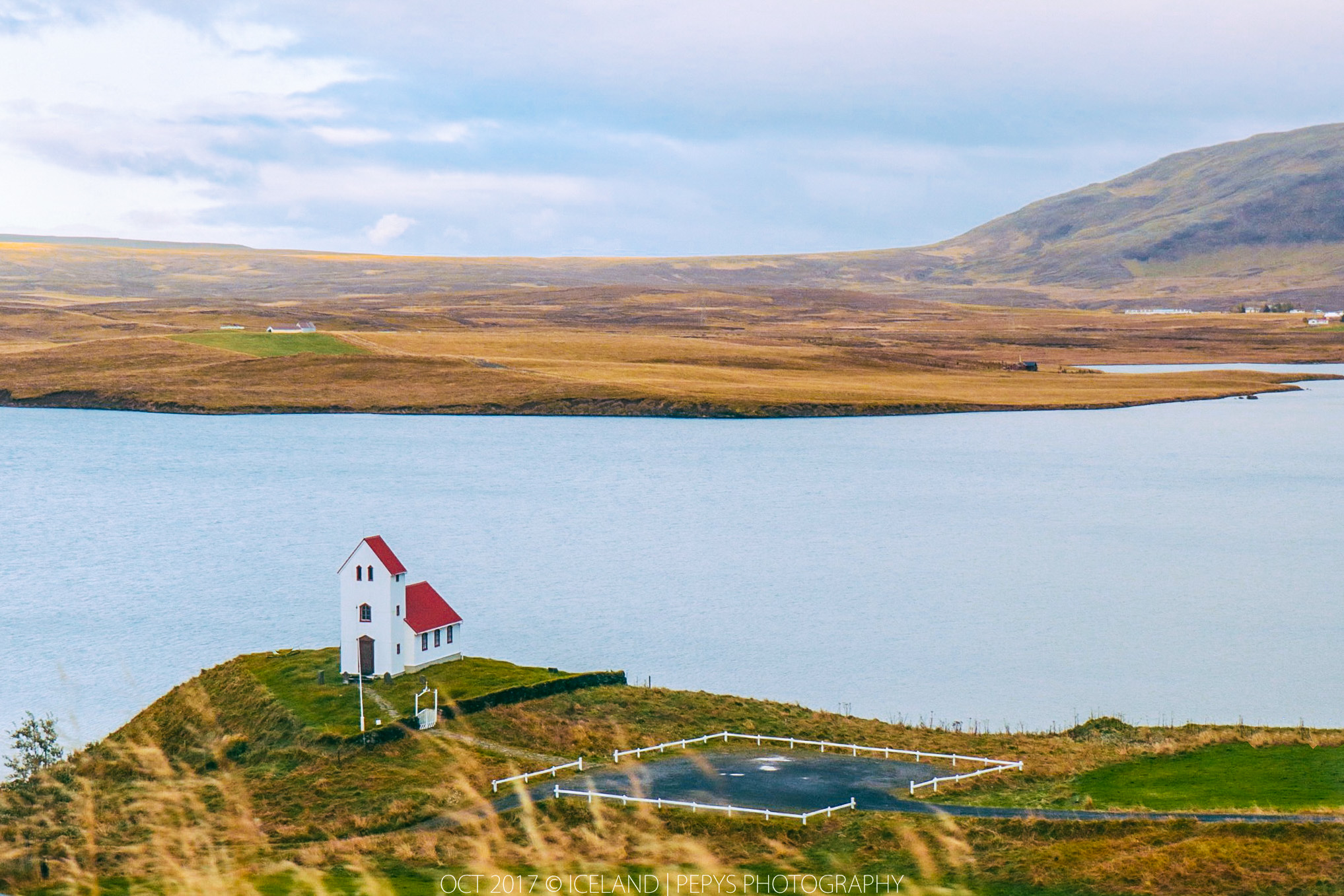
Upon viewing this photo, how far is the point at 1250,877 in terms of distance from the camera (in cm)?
2564

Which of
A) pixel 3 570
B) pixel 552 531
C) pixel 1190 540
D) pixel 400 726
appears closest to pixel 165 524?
pixel 3 570

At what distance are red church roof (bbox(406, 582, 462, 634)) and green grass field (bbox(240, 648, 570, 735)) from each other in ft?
4.20

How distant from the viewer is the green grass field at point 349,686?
37.5 meters

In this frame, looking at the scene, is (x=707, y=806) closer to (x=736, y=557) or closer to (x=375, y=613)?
(x=375, y=613)

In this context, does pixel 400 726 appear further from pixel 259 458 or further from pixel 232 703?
pixel 259 458

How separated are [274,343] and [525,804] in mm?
136799

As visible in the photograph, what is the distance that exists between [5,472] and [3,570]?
119ft

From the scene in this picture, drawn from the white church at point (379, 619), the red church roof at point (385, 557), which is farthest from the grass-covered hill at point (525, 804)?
the red church roof at point (385, 557)

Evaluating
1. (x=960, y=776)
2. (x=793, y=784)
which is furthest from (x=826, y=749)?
(x=960, y=776)

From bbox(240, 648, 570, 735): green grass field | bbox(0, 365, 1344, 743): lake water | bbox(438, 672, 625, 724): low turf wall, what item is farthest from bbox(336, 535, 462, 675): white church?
bbox(0, 365, 1344, 743): lake water

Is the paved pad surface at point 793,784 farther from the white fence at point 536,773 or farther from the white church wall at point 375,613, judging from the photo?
the white church wall at point 375,613

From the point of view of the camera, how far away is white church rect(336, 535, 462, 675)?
132 feet

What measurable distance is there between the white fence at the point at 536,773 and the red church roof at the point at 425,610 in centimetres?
867

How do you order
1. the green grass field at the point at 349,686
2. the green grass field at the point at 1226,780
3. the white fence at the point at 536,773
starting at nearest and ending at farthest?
1. the green grass field at the point at 1226,780
2. the white fence at the point at 536,773
3. the green grass field at the point at 349,686
